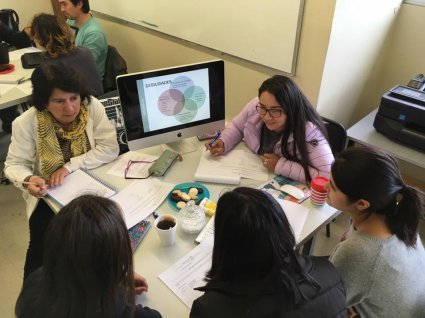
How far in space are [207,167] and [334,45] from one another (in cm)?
99

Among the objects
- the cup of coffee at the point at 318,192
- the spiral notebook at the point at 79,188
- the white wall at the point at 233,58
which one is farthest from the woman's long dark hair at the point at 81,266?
the white wall at the point at 233,58

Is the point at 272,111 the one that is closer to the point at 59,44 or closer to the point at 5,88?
the point at 59,44

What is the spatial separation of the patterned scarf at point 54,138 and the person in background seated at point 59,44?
0.81 m

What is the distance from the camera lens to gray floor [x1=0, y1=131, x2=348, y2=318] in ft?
6.45

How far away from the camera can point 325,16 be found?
188cm

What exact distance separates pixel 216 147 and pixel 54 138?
709 mm

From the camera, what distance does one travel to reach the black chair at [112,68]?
278cm

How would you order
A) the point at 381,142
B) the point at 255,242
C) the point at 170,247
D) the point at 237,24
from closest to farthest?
1. the point at 255,242
2. the point at 170,247
3. the point at 381,142
4. the point at 237,24

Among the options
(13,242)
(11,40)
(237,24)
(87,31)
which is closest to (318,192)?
Answer: (237,24)

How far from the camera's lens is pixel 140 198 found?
1.46 meters

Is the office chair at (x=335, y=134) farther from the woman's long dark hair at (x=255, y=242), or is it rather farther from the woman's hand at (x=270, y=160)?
the woman's long dark hair at (x=255, y=242)

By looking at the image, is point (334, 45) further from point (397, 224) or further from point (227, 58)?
point (397, 224)

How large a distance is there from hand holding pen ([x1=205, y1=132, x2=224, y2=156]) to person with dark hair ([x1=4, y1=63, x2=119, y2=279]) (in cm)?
43

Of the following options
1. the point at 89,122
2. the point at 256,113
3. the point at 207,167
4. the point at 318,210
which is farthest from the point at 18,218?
the point at 318,210
